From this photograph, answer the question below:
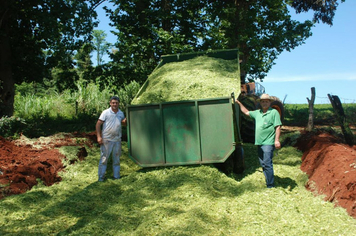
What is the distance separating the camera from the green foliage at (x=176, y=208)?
4.59 metres

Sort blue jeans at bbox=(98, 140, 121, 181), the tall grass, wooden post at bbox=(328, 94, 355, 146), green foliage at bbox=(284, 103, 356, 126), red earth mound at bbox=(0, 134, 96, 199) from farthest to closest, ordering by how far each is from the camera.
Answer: the tall grass, green foliage at bbox=(284, 103, 356, 126), wooden post at bbox=(328, 94, 355, 146), blue jeans at bbox=(98, 140, 121, 181), red earth mound at bbox=(0, 134, 96, 199)

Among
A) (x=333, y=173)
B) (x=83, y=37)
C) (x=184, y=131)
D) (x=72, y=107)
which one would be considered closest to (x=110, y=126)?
(x=184, y=131)

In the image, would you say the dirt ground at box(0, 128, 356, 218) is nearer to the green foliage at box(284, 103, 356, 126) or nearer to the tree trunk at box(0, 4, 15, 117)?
the tree trunk at box(0, 4, 15, 117)

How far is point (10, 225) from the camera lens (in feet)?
16.4

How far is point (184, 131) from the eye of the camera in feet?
23.0

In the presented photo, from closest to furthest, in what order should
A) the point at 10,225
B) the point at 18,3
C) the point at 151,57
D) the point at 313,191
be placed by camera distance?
the point at 10,225 < the point at 313,191 < the point at 18,3 < the point at 151,57

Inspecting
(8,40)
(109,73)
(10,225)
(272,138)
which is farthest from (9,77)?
(272,138)

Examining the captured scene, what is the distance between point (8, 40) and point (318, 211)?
13447 mm

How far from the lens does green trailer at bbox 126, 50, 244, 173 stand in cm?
690

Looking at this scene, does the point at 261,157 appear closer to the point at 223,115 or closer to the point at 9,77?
the point at 223,115

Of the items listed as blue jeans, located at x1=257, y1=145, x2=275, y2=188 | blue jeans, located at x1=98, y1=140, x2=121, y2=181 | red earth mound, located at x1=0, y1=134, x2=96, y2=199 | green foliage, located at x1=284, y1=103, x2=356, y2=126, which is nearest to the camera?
blue jeans, located at x1=257, y1=145, x2=275, y2=188

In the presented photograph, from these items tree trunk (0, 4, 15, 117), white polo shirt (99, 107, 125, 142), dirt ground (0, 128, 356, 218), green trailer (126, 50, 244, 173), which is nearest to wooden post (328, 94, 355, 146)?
dirt ground (0, 128, 356, 218)

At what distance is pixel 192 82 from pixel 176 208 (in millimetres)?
3736

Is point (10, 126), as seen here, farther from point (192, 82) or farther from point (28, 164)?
point (192, 82)
